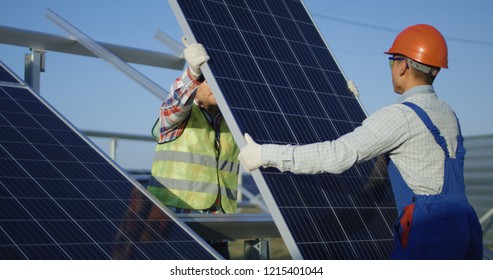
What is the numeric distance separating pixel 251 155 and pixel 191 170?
186 centimetres

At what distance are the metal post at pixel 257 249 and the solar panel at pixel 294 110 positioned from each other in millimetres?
1610

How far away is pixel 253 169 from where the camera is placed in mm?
5430

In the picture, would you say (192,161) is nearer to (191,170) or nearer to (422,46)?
(191,170)

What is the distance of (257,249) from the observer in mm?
7844

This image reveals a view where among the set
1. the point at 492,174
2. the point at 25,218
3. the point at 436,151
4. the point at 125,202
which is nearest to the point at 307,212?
the point at 436,151

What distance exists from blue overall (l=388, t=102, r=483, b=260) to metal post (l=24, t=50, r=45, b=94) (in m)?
4.28

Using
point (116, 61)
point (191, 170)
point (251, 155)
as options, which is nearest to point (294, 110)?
point (251, 155)

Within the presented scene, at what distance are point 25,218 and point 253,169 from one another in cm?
143

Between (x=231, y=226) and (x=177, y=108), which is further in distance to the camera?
(x=231, y=226)

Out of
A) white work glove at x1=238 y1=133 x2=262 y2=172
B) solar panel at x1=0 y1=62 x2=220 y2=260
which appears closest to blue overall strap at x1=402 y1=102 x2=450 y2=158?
white work glove at x1=238 y1=133 x2=262 y2=172

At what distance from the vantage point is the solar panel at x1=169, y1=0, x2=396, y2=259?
558 cm

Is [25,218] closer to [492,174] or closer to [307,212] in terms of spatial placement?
[307,212]

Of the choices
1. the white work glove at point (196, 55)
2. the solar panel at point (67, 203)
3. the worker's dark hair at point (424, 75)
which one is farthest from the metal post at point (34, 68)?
the worker's dark hair at point (424, 75)
